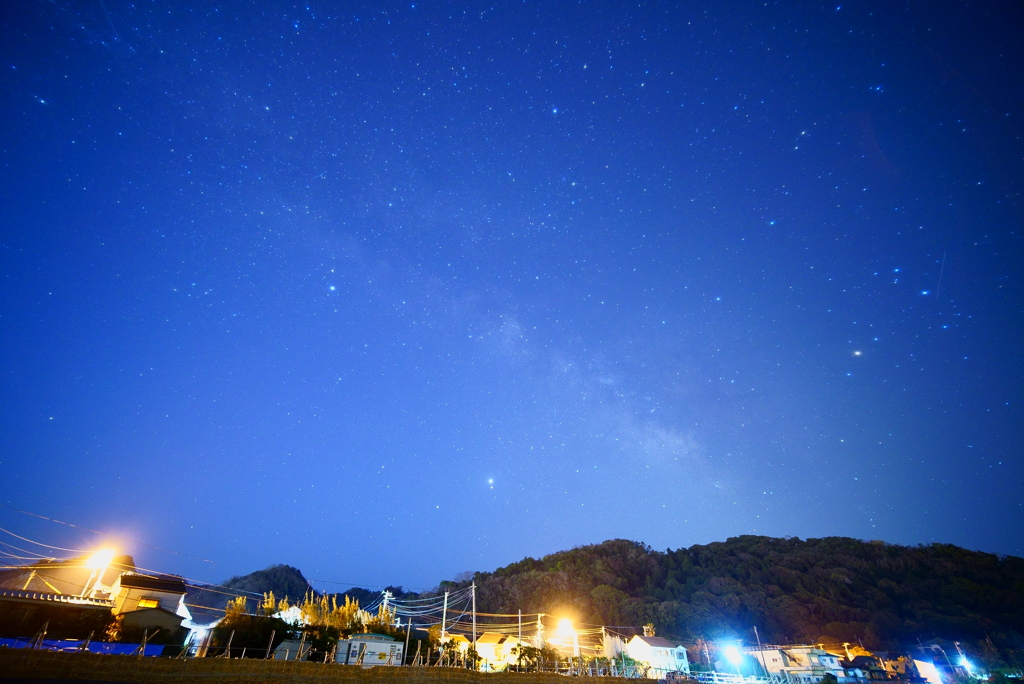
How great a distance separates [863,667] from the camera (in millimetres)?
50812

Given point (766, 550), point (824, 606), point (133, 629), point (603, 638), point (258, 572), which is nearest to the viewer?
point (133, 629)

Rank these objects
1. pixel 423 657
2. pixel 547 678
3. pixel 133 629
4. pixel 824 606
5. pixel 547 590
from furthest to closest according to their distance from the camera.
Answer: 1. pixel 547 590
2. pixel 824 606
3. pixel 423 657
4. pixel 133 629
5. pixel 547 678

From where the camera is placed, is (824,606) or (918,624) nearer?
(918,624)

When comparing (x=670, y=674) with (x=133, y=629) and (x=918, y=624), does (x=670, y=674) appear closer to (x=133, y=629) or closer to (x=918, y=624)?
(x=133, y=629)

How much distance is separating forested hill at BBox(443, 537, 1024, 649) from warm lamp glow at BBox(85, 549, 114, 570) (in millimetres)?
59246

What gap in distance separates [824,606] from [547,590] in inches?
1837

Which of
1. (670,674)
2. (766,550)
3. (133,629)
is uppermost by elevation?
(766,550)

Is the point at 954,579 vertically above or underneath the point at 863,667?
above

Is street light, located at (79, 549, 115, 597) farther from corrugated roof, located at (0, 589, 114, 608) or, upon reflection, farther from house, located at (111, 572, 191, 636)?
corrugated roof, located at (0, 589, 114, 608)

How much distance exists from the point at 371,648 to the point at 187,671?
1834 cm

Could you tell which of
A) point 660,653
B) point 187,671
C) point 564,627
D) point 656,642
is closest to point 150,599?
point 187,671

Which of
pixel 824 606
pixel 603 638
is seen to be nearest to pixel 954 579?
pixel 824 606

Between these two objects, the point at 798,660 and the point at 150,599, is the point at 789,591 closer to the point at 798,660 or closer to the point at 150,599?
the point at 798,660

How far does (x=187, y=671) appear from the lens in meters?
14.7
